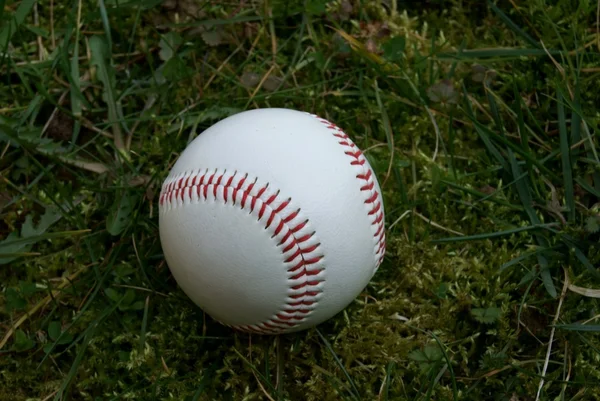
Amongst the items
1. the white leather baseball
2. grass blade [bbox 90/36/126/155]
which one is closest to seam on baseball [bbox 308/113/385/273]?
the white leather baseball

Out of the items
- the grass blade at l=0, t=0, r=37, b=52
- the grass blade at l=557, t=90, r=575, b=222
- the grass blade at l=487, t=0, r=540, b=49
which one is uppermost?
the grass blade at l=487, t=0, r=540, b=49

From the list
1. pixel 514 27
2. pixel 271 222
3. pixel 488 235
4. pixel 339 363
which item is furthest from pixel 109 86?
pixel 514 27

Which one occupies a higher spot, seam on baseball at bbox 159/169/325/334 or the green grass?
seam on baseball at bbox 159/169/325/334

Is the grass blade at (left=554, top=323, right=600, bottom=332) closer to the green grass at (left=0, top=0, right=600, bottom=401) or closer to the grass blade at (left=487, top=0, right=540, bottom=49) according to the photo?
the green grass at (left=0, top=0, right=600, bottom=401)

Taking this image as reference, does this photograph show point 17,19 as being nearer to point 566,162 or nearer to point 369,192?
point 369,192

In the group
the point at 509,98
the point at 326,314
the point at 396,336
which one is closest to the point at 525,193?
the point at 509,98

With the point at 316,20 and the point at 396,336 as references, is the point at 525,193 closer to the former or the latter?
the point at 396,336

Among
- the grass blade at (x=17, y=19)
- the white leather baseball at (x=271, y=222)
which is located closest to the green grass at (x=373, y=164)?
the grass blade at (x=17, y=19)
